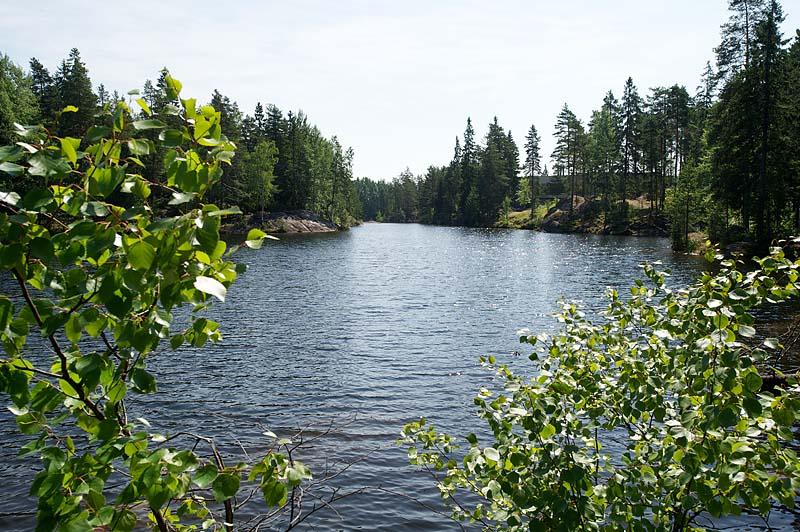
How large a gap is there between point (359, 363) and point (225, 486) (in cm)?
1633

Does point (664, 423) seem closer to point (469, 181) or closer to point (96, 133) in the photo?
point (96, 133)

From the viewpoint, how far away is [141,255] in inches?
71.1

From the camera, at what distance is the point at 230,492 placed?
90.3 inches

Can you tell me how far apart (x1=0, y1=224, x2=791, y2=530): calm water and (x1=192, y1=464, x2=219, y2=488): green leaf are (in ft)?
14.5

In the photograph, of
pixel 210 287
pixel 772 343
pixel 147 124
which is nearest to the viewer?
pixel 210 287

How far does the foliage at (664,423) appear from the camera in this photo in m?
3.46

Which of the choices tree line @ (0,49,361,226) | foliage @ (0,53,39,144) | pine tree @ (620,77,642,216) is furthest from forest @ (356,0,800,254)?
foliage @ (0,53,39,144)

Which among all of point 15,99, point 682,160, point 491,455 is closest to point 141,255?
point 491,455

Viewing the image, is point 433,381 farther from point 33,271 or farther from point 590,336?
point 33,271

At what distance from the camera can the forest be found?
137ft

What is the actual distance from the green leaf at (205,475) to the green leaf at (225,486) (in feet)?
0.12

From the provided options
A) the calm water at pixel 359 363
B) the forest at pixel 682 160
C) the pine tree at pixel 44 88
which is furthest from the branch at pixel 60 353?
the pine tree at pixel 44 88

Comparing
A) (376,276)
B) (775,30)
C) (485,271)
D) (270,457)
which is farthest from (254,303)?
(775,30)

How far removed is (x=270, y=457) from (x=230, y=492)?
0.98 feet
